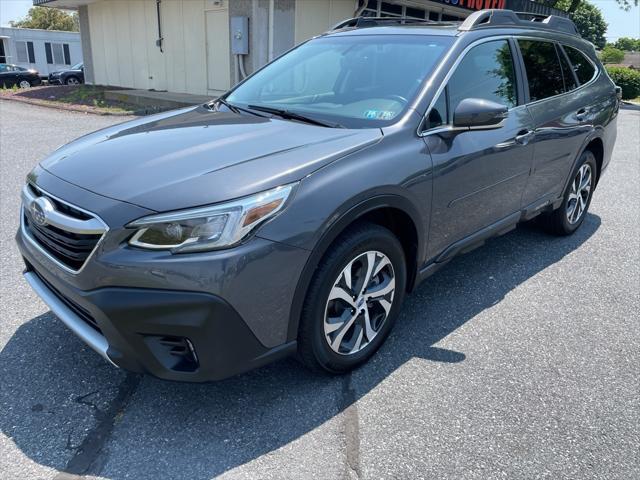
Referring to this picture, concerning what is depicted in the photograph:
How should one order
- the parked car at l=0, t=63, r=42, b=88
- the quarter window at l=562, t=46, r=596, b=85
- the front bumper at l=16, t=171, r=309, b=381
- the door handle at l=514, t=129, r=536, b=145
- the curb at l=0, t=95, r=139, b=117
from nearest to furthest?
the front bumper at l=16, t=171, r=309, b=381 < the door handle at l=514, t=129, r=536, b=145 < the quarter window at l=562, t=46, r=596, b=85 < the curb at l=0, t=95, r=139, b=117 < the parked car at l=0, t=63, r=42, b=88

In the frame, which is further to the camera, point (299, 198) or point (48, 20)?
point (48, 20)

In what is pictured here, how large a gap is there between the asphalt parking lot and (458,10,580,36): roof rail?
187 centimetres

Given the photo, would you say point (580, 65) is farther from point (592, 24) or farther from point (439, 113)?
point (592, 24)

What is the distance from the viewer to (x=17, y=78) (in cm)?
2580

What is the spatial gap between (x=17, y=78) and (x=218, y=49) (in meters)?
16.2

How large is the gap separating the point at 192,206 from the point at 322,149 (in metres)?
0.74

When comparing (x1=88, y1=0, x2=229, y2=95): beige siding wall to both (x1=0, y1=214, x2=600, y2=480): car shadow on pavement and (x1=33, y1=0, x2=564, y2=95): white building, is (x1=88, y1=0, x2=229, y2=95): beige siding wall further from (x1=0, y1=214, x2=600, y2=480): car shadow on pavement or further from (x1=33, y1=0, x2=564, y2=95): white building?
(x1=0, y1=214, x2=600, y2=480): car shadow on pavement

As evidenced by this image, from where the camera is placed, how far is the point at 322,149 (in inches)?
103

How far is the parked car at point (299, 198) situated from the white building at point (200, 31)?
10.2m

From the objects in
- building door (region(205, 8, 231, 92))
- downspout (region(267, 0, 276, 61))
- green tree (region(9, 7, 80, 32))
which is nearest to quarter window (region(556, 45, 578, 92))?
downspout (region(267, 0, 276, 61))

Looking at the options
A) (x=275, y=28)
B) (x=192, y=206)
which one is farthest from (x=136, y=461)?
(x=275, y=28)

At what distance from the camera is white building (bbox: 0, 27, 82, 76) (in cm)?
3497

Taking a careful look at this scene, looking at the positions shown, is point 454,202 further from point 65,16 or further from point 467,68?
point 65,16

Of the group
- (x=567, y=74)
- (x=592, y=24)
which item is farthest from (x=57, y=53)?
(x=592, y=24)
